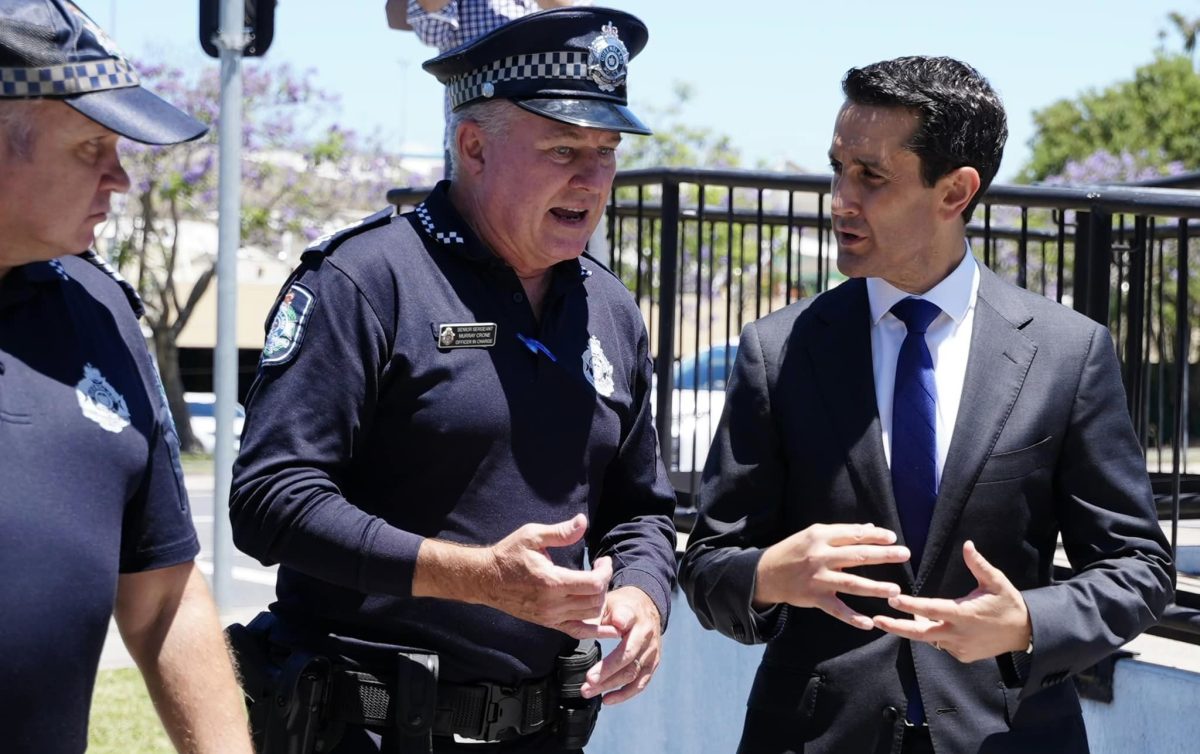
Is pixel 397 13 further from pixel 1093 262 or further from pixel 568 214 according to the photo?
pixel 568 214

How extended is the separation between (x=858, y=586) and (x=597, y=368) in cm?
82

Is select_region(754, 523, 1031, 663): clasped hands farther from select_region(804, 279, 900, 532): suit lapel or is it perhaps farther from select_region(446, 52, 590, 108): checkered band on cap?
select_region(446, 52, 590, 108): checkered band on cap

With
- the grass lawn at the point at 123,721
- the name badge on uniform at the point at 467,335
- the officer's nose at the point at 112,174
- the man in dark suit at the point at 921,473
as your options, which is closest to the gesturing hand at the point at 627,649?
the man in dark suit at the point at 921,473

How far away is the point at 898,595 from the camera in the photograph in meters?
2.49

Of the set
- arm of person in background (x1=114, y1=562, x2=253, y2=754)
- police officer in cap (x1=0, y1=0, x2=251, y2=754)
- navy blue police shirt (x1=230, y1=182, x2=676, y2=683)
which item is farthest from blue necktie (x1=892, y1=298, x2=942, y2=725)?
police officer in cap (x1=0, y1=0, x2=251, y2=754)

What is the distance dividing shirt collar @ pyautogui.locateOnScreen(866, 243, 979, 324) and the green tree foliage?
31764 mm

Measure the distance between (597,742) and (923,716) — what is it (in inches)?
114

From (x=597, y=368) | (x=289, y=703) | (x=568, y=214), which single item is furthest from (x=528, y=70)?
(x=289, y=703)

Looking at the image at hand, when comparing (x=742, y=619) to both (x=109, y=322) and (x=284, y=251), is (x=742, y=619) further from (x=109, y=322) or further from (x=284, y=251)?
(x=284, y=251)

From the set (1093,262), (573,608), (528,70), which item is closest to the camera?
(573,608)

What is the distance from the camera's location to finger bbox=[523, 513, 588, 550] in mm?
2488

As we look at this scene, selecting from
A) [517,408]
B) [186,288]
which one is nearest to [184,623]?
[517,408]

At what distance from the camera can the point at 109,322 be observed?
2320mm

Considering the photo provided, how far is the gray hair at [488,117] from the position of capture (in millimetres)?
2986
